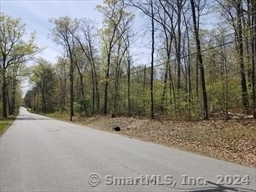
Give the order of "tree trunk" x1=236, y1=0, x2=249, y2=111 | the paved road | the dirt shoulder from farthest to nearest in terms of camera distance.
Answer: "tree trunk" x1=236, y1=0, x2=249, y2=111
the dirt shoulder
the paved road

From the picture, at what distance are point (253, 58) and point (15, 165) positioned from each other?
14.6 metres

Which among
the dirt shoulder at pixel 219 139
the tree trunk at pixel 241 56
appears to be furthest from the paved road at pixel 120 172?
the tree trunk at pixel 241 56

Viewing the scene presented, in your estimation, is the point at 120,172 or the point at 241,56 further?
the point at 241,56

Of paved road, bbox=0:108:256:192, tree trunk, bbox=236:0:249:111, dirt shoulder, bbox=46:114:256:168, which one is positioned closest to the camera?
paved road, bbox=0:108:256:192

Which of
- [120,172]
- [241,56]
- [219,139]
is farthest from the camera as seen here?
[241,56]

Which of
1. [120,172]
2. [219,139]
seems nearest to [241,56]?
[219,139]

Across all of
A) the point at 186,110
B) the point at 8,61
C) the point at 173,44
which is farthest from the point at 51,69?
the point at 186,110

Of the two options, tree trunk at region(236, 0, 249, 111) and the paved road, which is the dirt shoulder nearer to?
the paved road

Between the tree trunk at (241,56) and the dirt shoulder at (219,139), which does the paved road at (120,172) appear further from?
the tree trunk at (241,56)

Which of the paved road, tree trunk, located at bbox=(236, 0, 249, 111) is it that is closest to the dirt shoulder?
the paved road

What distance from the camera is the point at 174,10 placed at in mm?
32125

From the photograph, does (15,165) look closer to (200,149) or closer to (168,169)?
(168,169)

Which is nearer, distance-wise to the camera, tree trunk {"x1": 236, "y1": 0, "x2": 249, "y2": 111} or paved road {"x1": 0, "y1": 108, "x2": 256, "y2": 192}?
paved road {"x1": 0, "y1": 108, "x2": 256, "y2": 192}

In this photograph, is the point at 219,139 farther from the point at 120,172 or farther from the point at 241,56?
the point at 120,172
